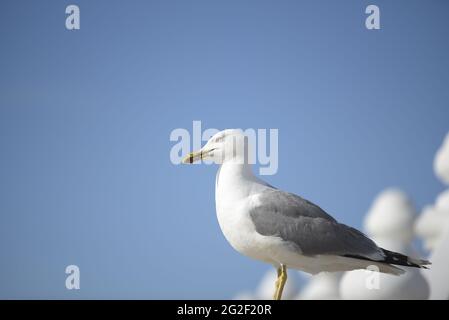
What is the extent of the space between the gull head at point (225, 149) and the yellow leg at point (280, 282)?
119cm

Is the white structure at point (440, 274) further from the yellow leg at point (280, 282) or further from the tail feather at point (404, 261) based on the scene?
the yellow leg at point (280, 282)

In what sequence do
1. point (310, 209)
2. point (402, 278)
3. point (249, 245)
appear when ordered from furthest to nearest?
point (402, 278) → point (310, 209) → point (249, 245)

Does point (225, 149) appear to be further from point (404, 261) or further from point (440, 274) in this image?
point (440, 274)

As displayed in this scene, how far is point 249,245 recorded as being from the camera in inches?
225

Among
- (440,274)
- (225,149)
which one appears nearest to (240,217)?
(225,149)

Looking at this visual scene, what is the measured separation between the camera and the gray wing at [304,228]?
5766 mm

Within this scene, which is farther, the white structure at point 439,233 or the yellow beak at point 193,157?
the white structure at point 439,233

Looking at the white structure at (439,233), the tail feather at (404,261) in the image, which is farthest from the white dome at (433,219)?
the tail feather at (404,261)

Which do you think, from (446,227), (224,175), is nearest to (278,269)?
(224,175)

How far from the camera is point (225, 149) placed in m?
6.20

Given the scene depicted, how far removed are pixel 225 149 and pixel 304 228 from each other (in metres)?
1.18
